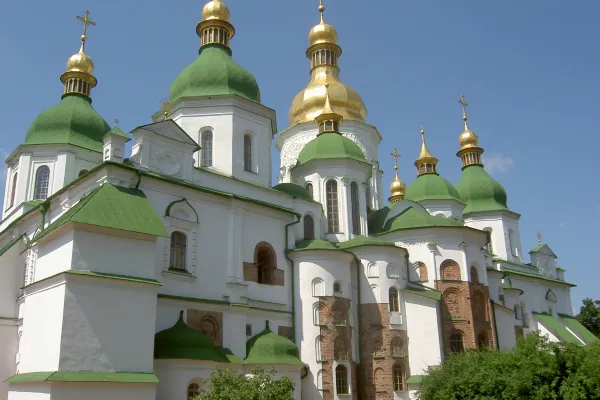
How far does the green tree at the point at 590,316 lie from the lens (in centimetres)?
4731

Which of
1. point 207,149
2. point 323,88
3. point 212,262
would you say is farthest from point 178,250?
point 323,88

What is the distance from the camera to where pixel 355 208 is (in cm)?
2520

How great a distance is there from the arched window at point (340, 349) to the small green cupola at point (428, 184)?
1377cm

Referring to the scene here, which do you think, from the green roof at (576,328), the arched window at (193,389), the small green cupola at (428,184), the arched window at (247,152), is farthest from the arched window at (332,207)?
the green roof at (576,328)

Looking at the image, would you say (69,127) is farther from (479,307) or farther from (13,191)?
(479,307)

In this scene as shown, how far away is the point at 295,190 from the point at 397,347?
23.5 ft

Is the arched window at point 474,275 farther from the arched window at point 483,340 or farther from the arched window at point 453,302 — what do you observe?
the arched window at point 483,340

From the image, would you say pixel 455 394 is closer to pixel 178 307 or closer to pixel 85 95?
pixel 178 307

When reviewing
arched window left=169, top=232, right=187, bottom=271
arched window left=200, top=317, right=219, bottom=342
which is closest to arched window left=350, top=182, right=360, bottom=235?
arched window left=200, top=317, right=219, bottom=342

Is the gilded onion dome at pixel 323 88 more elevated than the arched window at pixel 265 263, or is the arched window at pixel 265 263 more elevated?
the gilded onion dome at pixel 323 88

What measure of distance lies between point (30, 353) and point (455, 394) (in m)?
11.1

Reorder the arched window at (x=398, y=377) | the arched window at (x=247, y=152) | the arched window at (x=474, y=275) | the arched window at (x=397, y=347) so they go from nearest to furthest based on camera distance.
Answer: the arched window at (x=398, y=377), the arched window at (x=397, y=347), the arched window at (x=247, y=152), the arched window at (x=474, y=275)

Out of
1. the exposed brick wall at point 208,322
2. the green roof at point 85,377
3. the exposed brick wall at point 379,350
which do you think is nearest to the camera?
the green roof at point 85,377

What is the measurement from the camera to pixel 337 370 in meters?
20.5
